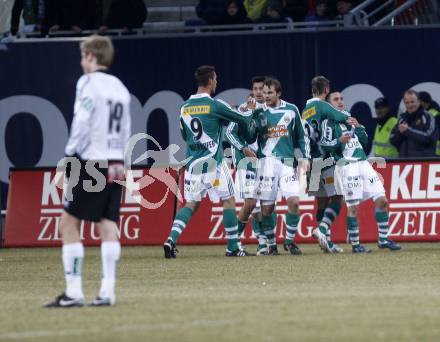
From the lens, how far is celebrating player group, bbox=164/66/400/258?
17.7m

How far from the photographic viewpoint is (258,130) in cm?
1803

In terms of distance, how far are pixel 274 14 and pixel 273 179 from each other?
635 centimetres

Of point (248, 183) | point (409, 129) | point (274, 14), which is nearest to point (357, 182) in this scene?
point (248, 183)

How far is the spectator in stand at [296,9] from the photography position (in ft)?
79.3

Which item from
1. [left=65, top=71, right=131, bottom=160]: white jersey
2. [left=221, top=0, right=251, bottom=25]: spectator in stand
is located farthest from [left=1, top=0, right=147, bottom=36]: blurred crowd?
[left=65, top=71, right=131, bottom=160]: white jersey

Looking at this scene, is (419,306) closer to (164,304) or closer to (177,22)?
(164,304)

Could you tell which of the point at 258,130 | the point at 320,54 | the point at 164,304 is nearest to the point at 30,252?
the point at 258,130

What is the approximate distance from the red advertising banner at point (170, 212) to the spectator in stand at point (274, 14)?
14.2 ft

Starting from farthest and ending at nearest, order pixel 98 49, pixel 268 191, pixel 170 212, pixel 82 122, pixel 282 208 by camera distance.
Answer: pixel 170 212 < pixel 282 208 < pixel 268 191 < pixel 98 49 < pixel 82 122

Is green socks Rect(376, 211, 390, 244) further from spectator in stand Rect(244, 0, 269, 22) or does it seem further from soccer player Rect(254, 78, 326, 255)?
spectator in stand Rect(244, 0, 269, 22)

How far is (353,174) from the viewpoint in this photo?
60.3 feet

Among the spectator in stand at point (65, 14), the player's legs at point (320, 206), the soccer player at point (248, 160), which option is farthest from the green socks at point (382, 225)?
the spectator in stand at point (65, 14)

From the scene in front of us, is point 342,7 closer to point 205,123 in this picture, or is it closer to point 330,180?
point 330,180

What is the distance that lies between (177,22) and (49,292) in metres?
13.4
